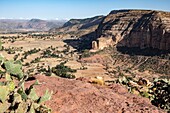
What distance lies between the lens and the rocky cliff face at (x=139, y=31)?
110m

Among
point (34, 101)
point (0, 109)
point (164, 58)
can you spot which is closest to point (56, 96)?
point (34, 101)

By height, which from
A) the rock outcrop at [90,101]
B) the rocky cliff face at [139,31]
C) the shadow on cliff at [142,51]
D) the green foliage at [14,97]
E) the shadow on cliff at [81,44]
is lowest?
the shadow on cliff at [81,44]

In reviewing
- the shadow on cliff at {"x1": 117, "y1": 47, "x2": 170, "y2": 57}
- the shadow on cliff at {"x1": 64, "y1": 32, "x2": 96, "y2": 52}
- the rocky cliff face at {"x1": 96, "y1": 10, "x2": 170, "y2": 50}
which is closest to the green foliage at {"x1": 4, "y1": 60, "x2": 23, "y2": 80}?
the shadow on cliff at {"x1": 117, "y1": 47, "x2": 170, "y2": 57}

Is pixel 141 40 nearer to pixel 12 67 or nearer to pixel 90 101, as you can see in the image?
pixel 90 101

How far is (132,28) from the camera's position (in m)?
129

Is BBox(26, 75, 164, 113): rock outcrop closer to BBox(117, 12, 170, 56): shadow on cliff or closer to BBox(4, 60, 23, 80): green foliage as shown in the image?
BBox(4, 60, 23, 80): green foliage

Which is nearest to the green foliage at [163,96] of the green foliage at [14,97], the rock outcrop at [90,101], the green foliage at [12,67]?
the rock outcrop at [90,101]

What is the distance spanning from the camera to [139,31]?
123000 millimetres

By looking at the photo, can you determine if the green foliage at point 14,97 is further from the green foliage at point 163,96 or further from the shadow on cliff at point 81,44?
the shadow on cliff at point 81,44

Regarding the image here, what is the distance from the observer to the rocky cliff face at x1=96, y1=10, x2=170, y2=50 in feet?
362

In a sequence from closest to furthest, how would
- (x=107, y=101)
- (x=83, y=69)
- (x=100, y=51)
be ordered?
(x=107, y=101)
(x=83, y=69)
(x=100, y=51)

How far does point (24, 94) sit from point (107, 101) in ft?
15.1

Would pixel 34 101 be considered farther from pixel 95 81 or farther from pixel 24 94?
pixel 95 81

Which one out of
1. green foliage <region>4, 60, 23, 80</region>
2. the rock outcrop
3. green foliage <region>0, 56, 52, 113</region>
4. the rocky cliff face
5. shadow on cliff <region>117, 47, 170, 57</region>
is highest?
green foliage <region>4, 60, 23, 80</region>
